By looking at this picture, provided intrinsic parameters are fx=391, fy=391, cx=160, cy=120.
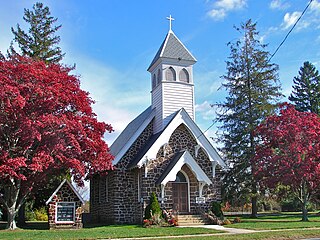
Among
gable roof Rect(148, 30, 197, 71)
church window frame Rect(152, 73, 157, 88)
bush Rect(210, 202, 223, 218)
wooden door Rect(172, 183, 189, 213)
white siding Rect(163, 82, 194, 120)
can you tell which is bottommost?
bush Rect(210, 202, 223, 218)

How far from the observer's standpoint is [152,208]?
22766 millimetres

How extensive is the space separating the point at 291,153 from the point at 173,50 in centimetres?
1098

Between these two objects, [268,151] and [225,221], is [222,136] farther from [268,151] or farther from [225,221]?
[225,221]

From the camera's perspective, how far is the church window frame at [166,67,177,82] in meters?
27.4

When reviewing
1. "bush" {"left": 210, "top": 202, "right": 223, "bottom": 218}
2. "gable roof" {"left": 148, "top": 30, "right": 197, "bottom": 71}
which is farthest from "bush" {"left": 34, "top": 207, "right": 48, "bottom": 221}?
"bush" {"left": 210, "top": 202, "right": 223, "bottom": 218}

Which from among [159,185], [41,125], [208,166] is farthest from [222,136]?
[41,125]

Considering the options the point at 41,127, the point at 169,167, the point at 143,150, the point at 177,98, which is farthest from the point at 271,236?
the point at 177,98

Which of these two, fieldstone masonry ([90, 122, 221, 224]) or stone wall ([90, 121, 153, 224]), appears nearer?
fieldstone masonry ([90, 122, 221, 224])

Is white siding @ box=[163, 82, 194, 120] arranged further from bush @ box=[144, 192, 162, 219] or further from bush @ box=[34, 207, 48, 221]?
bush @ box=[34, 207, 48, 221]

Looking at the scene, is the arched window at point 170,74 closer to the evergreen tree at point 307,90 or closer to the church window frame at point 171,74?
the church window frame at point 171,74

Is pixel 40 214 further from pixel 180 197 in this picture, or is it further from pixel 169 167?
pixel 169 167

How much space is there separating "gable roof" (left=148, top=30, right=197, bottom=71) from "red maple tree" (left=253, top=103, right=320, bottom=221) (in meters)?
7.54

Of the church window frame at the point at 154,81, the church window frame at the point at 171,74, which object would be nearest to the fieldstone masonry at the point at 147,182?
the church window frame at the point at 171,74

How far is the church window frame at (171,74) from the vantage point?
27414 mm
